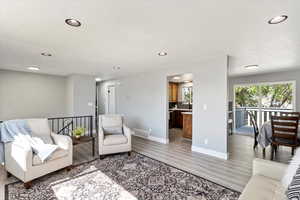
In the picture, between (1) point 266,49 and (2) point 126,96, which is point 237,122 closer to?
(1) point 266,49

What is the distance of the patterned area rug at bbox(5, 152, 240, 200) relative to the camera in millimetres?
2066

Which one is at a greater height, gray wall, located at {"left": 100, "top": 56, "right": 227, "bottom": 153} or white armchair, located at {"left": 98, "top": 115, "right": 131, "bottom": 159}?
gray wall, located at {"left": 100, "top": 56, "right": 227, "bottom": 153}

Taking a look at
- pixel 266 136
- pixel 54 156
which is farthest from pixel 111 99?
pixel 266 136

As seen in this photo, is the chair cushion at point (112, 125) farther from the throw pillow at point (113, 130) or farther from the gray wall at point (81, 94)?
the gray wall at point (81, 94)

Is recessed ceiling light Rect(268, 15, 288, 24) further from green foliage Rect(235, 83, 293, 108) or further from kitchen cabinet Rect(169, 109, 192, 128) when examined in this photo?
kitchen cabinet Rect(169, 109, 192, 128)

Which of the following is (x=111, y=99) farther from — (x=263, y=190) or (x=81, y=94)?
(x=263, y=190)

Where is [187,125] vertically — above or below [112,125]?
below

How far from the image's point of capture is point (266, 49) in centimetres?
298

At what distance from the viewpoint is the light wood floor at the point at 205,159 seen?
8.34ft

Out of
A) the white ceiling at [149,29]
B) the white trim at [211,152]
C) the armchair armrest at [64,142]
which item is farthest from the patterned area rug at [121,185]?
the white ceiling at [149,29]

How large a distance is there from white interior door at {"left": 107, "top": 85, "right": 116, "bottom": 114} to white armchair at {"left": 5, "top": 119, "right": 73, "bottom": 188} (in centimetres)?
389

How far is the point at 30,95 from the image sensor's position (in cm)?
533

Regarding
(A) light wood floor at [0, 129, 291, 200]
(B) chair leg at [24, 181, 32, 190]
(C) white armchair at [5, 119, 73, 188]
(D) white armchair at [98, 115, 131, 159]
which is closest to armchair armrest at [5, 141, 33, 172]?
(C) white armchair at [5, 119, 73, 188]

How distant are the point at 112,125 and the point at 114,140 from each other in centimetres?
53
